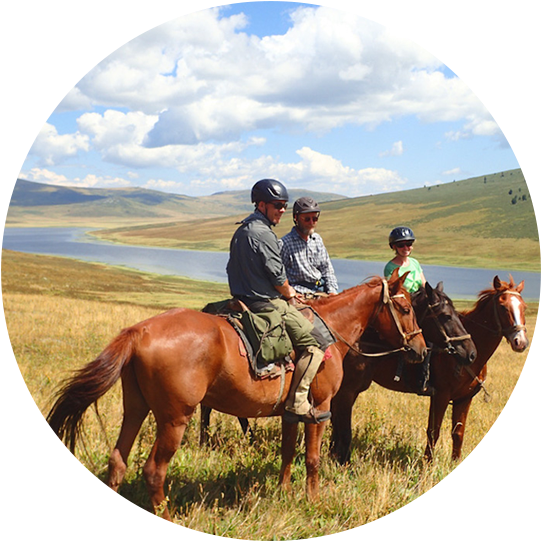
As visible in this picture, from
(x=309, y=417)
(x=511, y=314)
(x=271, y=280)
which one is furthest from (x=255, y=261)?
(x=511, y=314)

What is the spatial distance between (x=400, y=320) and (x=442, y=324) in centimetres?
143

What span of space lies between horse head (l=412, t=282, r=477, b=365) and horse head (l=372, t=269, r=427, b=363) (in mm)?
1194

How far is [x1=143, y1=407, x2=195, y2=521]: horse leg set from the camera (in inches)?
197

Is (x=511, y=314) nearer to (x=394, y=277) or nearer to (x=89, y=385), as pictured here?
(x=394, y=277)

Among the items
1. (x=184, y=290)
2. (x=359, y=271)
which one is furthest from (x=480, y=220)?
(x=184, y=290)

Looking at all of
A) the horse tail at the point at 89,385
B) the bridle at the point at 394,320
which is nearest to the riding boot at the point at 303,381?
the bridle at the point at 394,320

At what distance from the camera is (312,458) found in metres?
6.23

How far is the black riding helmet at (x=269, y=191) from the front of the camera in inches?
232

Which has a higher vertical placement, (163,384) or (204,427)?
(163,384)

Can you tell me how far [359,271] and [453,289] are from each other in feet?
70.7

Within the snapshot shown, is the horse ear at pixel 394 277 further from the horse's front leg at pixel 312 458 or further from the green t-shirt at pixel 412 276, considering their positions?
the horse's front leg at pixel 312 458

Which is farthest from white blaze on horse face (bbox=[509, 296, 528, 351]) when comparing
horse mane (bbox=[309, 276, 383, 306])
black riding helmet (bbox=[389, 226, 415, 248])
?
horse mane (bbox=[309, 276, 383, 306])

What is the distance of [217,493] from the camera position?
617 cm

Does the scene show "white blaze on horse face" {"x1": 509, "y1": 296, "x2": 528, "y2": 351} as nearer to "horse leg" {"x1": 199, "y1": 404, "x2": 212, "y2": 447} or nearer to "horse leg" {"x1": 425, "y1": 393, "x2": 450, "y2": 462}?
"horse leg" {"x1": 425, "y1": 393, "x2": 450, "y2": 462}
